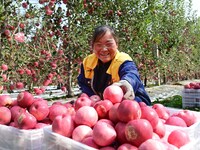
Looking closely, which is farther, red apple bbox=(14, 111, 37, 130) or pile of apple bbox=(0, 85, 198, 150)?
red apple bbox=(14, 111, 37, 130)

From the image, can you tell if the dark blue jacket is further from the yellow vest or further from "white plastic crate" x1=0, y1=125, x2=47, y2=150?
"white plastic crate" x1=0, y1=125, x2=47, y2=150

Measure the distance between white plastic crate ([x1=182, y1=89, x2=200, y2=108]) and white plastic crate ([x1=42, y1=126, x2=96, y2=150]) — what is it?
217 inches

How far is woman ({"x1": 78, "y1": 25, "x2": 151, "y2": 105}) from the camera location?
2244 millimetres

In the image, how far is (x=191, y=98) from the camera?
639 cm

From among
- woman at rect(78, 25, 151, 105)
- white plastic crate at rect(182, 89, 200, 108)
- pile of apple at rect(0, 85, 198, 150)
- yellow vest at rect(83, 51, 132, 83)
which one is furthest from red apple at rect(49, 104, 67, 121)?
white plastic crate at rect(182, 89, 200, 108)

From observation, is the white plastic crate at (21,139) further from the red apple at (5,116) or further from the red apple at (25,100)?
the red apple at (25,100)

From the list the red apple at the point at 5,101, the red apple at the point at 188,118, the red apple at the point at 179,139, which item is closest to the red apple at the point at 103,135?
the red apple at the point at 179,139

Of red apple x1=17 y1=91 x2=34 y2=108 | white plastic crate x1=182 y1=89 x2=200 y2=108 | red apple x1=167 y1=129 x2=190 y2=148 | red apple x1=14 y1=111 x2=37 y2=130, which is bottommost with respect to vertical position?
white plastic crate x1=182 y1=89 x2=200 y2=108

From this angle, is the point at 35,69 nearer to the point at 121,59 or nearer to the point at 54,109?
the point at 121,59

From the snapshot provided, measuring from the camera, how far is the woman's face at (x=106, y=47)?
2.29 m

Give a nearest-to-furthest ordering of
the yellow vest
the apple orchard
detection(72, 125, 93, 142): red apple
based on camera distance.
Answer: detection(72, 125, 93, 142): red apple < the yellow vest < the apple orchard

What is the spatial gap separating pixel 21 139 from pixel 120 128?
0.48m

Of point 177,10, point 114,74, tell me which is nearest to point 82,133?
point 114,74

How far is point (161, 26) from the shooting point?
14.4 m
